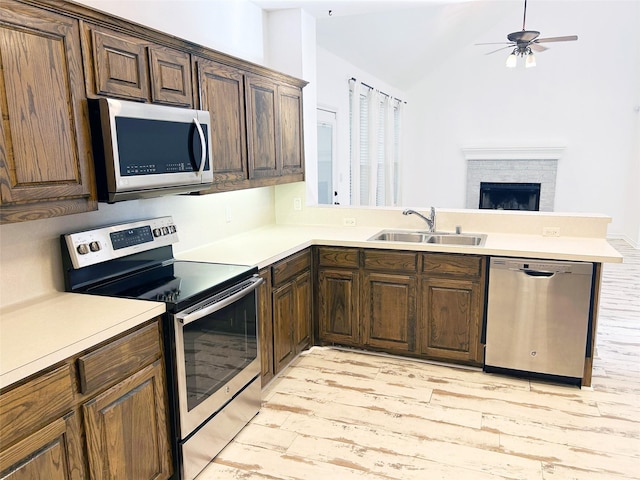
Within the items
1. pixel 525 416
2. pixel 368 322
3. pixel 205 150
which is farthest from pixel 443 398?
pixel 205 150

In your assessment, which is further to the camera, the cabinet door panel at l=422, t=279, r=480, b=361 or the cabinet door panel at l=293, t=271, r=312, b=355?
the cabinet door panel at l=293, t=271, r=312, b=355

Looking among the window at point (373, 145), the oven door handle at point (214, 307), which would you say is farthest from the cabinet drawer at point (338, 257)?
the window at point (373, 145)

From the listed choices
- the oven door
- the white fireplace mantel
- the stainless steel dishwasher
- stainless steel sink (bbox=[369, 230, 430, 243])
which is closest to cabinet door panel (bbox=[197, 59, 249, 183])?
the oven door

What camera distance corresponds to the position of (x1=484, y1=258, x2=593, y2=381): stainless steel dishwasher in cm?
290

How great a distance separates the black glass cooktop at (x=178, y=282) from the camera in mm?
2098

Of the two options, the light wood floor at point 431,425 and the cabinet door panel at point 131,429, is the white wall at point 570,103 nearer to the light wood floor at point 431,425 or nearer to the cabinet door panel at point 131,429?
the light wood floor at point 431,425

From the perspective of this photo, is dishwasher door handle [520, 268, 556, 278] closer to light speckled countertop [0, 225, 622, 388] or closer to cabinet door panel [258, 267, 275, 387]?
light speckled countertop [0, 225, 622, 388]

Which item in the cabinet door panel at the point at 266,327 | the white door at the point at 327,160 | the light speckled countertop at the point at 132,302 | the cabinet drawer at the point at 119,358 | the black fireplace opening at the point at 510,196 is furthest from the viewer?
the black fireplace opening at the point at 510,196

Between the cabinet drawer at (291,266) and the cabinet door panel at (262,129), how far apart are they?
604 mm

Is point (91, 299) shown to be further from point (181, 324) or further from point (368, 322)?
point (368, 322)

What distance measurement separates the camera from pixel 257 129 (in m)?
3.19

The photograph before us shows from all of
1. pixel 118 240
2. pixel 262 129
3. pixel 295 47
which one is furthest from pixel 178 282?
pixel 295 47

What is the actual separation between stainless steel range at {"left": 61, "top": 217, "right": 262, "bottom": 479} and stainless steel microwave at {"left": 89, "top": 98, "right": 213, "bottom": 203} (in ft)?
1.12

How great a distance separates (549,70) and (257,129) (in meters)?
6.67
